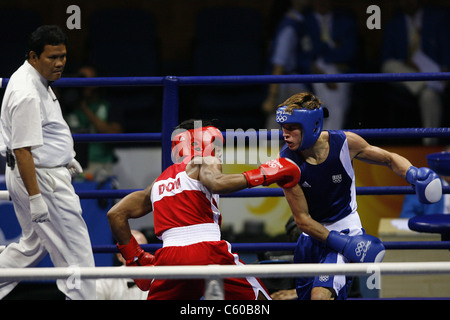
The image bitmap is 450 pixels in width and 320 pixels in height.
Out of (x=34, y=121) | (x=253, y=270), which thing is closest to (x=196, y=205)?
(x=34, y=121)

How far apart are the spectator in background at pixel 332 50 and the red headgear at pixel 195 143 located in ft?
8.97

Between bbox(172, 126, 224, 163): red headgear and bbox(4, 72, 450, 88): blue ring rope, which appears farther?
bbox(4, 72, 450, 88): blue ring rope

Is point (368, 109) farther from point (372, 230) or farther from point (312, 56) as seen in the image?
point (372, 230)

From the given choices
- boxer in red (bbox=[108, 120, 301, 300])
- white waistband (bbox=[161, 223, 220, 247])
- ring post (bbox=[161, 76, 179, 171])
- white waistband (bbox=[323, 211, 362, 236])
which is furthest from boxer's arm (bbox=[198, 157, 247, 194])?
ring post (bbox=[161, 76, 179, 171])

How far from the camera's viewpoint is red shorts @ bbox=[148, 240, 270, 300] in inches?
120

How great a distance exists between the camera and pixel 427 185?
3.28m

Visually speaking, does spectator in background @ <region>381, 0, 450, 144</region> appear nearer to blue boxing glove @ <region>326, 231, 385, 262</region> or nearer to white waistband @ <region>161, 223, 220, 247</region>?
blue boxing glove @ <region>326, 231, 385, 262</region>

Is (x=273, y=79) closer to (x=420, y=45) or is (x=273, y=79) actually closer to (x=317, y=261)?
(x=317, y=261)

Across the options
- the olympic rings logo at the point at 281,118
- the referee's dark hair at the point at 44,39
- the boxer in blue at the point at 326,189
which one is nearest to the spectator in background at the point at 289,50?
the boxer in blue at the point at 326,189

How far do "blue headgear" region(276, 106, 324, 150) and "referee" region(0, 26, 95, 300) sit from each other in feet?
3.49

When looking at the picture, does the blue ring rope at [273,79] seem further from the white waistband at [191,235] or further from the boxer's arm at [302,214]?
the white waistband at [191,235]

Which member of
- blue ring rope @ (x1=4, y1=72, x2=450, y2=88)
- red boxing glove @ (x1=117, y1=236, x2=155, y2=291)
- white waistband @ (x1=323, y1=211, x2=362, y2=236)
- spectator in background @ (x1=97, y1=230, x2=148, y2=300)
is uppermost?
blue ring rope @ (x1=4, y1=72, x2=450, y2=88)

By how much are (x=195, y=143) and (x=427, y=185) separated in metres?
1.08
